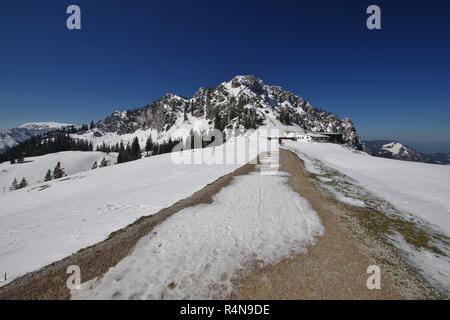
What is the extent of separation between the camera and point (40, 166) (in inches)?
6339

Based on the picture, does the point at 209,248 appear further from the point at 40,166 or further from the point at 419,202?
the point at 40,166

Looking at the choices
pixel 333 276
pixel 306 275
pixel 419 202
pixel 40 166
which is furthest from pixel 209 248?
pixel 40 166

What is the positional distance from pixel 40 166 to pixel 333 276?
201955 millimetres

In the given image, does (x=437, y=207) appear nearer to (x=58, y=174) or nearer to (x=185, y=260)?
(x=185, y=260)

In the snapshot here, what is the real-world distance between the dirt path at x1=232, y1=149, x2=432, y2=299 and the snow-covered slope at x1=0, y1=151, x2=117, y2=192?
16927cm

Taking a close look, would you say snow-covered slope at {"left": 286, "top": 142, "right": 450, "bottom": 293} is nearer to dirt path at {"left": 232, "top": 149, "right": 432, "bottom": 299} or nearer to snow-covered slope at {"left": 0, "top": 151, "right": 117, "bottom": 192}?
dirt path at {"left": 232, "top": 149, "right": 432, "bottom": 299}

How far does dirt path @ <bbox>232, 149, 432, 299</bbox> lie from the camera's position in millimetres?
7102

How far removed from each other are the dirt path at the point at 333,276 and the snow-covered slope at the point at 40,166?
555 feet

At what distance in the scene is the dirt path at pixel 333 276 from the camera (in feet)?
23.3

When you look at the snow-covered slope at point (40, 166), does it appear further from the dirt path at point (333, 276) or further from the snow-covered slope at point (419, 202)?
the snow-covered slope at point (419, 202)

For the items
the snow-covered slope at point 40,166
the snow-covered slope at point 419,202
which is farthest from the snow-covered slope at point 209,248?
the snow-covered slope at point 40,166

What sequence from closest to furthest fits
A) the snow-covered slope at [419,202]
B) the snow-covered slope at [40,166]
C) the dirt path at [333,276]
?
the dirt path at [333,276] < the snow-covered slope at [419,202] < the snow-covered slope at [40,166]

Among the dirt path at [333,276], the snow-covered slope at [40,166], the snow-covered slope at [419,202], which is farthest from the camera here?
the snow-covered slope at [40,166]
